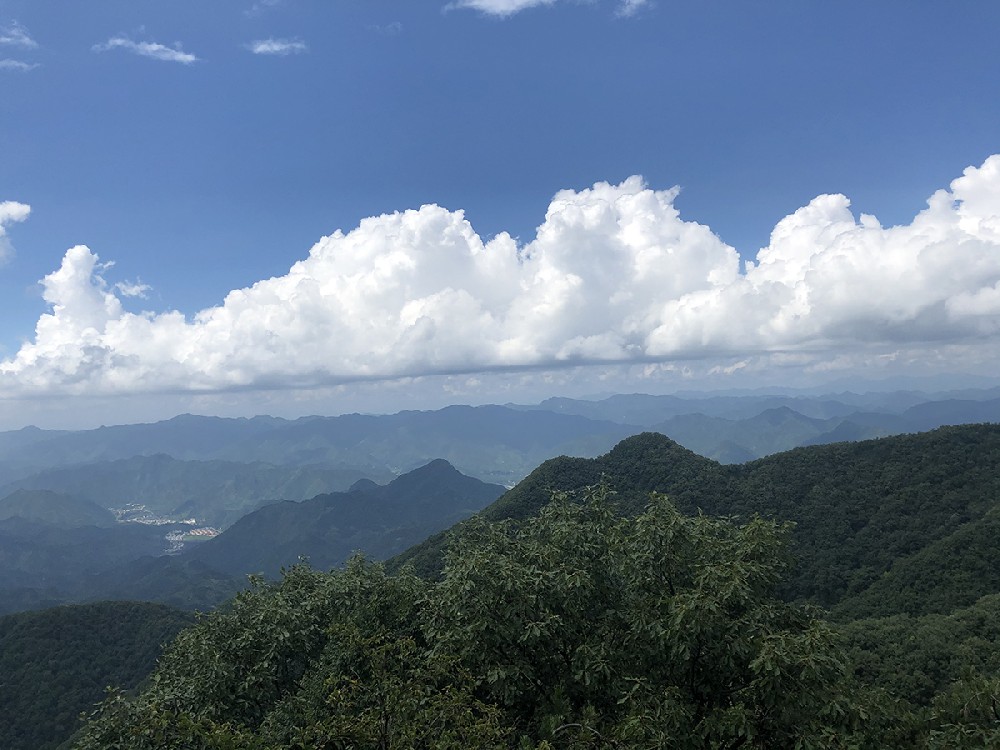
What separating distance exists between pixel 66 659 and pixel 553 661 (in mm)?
155524

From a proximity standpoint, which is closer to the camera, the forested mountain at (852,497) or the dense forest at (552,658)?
the dense forest at (552,658)

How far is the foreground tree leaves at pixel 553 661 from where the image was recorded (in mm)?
10398

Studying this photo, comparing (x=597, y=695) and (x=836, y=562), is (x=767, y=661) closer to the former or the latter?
(x=597, y=695)

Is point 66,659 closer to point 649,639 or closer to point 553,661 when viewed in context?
point 553,661

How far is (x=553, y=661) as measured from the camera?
13836 millimetres

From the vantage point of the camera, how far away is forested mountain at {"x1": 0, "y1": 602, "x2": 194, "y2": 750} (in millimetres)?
101312

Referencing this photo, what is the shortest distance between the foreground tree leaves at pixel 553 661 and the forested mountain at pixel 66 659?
11134cm

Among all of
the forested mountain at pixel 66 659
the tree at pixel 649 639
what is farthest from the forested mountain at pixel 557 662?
the forested mountain at pixel 66 659

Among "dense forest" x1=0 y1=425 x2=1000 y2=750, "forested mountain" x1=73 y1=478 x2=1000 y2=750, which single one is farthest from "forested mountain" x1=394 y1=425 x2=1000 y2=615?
"forested mountain" x1=73 y1=478 x2=1000 y2=750

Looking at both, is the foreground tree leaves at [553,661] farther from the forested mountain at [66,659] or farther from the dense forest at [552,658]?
the forested mountain at [66,659]

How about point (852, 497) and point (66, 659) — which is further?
point (66, 659)

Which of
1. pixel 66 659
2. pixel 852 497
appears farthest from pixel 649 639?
pixel 66 659

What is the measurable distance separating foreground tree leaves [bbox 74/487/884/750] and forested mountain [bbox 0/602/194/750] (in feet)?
365

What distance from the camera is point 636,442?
165m
